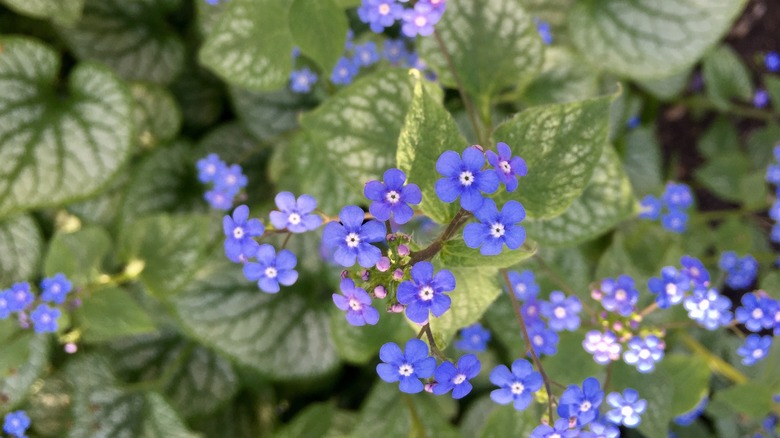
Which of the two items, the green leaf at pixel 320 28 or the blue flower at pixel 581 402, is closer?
the blue flower at pixel 581 402

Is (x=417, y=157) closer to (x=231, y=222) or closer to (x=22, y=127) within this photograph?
(x=231, y=222)

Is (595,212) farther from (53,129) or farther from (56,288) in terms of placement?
(53,129)

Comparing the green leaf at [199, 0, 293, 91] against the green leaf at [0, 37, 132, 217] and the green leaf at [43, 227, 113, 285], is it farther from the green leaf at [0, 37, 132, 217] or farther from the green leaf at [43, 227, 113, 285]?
the green leaf at [43, 227, 113, 285]

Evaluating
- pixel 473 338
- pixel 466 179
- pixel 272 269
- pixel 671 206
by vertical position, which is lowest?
pixel 473 338

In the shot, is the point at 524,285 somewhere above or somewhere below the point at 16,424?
above

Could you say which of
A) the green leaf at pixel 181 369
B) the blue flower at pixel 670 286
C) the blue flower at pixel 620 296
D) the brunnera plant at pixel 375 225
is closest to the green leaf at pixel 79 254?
the brunnera plant at pixel 375 225

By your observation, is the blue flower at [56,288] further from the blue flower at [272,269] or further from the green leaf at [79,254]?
the blue flower at [272,269]

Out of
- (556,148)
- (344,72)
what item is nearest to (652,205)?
(556,148)
